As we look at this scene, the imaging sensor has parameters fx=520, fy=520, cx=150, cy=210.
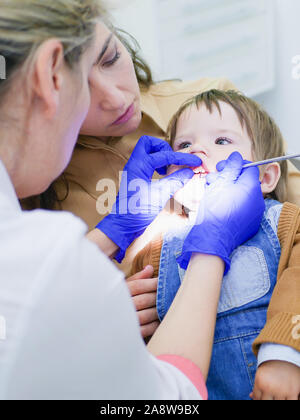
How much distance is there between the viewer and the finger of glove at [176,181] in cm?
130

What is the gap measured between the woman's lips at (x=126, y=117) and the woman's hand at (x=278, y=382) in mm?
675

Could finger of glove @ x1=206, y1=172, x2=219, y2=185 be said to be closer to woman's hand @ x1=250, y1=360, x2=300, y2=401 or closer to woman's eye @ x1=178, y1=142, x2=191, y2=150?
woman's eye @ x1=178, y1=142, x2=191, y2=150

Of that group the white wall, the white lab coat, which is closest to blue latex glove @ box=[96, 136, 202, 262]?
the white lab coat

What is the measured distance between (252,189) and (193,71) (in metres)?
1.37

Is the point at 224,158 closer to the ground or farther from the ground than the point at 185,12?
closer to the ground

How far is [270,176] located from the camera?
55.2 inches

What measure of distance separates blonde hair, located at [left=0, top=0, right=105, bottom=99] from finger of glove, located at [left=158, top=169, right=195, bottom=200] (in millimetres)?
514

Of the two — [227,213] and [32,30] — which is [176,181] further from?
[32,30]

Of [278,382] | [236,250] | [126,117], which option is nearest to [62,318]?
[278,382]

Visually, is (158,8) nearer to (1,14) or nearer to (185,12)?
(185,12)

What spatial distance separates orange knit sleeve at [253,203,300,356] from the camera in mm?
1022

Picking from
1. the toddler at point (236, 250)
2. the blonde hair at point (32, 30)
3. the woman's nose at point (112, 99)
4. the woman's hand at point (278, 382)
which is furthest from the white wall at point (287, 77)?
the blonde hair at point (32, 30)
